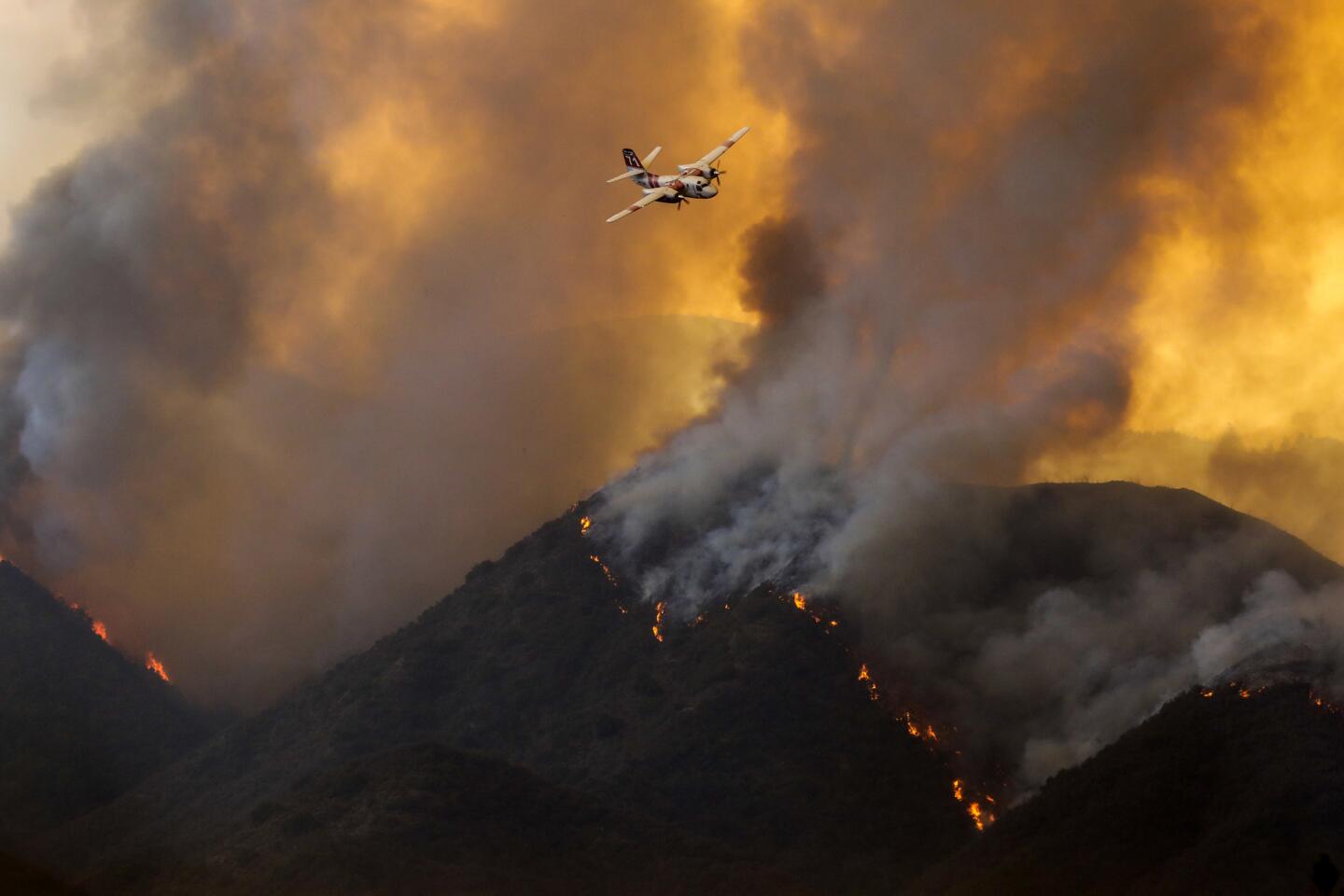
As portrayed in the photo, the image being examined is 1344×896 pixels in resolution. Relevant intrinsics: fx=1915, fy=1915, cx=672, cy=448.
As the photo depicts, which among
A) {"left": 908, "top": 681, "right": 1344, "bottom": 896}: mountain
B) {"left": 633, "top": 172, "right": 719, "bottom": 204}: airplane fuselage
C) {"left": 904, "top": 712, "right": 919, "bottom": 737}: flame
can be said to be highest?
{"left": 633, "top": 172, "right": 719, "bottom": 204}: airplane fuselage

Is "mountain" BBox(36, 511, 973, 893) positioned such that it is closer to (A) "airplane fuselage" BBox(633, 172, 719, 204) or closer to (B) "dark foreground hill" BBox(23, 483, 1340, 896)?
(B) "dark foreground hill" BBox(23, 483, 1340, 896)

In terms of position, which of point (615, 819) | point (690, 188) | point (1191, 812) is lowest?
point (1191, 812)

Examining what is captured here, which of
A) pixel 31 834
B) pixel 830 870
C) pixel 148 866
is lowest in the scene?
pixel 830 870

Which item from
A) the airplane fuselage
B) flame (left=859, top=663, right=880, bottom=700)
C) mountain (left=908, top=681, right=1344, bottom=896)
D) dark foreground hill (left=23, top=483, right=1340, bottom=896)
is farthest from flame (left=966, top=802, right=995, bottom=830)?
the airplane fuselage

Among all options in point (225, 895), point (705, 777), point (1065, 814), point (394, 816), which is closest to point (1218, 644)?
point (1065, 814)

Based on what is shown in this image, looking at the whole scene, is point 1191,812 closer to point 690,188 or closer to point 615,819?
point 615,819

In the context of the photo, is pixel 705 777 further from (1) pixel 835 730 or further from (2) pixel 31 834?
(2) pixel 31 834

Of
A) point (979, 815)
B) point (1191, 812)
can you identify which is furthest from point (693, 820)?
point (1191, 812)

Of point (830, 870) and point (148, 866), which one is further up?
point (148, 866)

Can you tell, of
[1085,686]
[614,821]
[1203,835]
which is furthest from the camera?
[1085,686]
